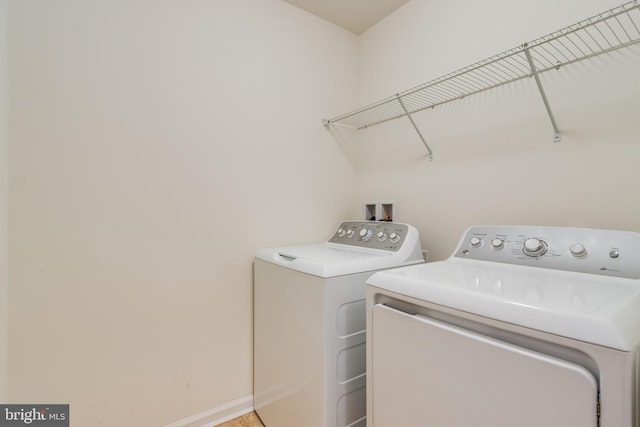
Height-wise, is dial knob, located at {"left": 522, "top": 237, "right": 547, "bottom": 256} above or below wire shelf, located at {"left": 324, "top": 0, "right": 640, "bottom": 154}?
below

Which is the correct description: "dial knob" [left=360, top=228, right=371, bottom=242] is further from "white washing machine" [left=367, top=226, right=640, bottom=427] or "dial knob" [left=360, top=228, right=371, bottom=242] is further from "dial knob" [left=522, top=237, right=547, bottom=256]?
"dial knob" [left=522, top=237, right=547, bottom=256]

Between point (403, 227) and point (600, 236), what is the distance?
73 centimetres

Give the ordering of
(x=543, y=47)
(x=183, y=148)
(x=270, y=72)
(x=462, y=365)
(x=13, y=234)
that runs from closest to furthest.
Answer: (x=462, y=365) → (x=13, y=234) → (x=543, y=47) → (x=183, y=148) → (x=270, y=72)

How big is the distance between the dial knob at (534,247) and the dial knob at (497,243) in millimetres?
76

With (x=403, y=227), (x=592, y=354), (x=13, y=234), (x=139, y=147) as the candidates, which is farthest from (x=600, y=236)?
(x=13, y=234)

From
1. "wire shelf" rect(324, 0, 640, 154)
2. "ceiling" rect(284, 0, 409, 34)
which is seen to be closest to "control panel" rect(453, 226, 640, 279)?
"wire shelf" rect(324, 0, 640, 154)

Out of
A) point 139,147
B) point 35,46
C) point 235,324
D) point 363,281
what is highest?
point 35,46

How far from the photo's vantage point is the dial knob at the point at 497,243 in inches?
45.8

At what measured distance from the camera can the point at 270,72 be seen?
1.75 metres

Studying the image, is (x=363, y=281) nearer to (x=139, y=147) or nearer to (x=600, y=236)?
(x=600, y=236)

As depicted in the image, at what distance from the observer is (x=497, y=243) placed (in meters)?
1.17

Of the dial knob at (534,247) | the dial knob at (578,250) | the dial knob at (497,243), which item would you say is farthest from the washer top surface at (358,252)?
the dial knob at (578,250)

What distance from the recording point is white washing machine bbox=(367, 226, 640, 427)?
54 centimetres

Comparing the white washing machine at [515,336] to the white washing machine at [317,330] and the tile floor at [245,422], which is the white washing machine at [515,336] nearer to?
the white washing machine at [317,330]
